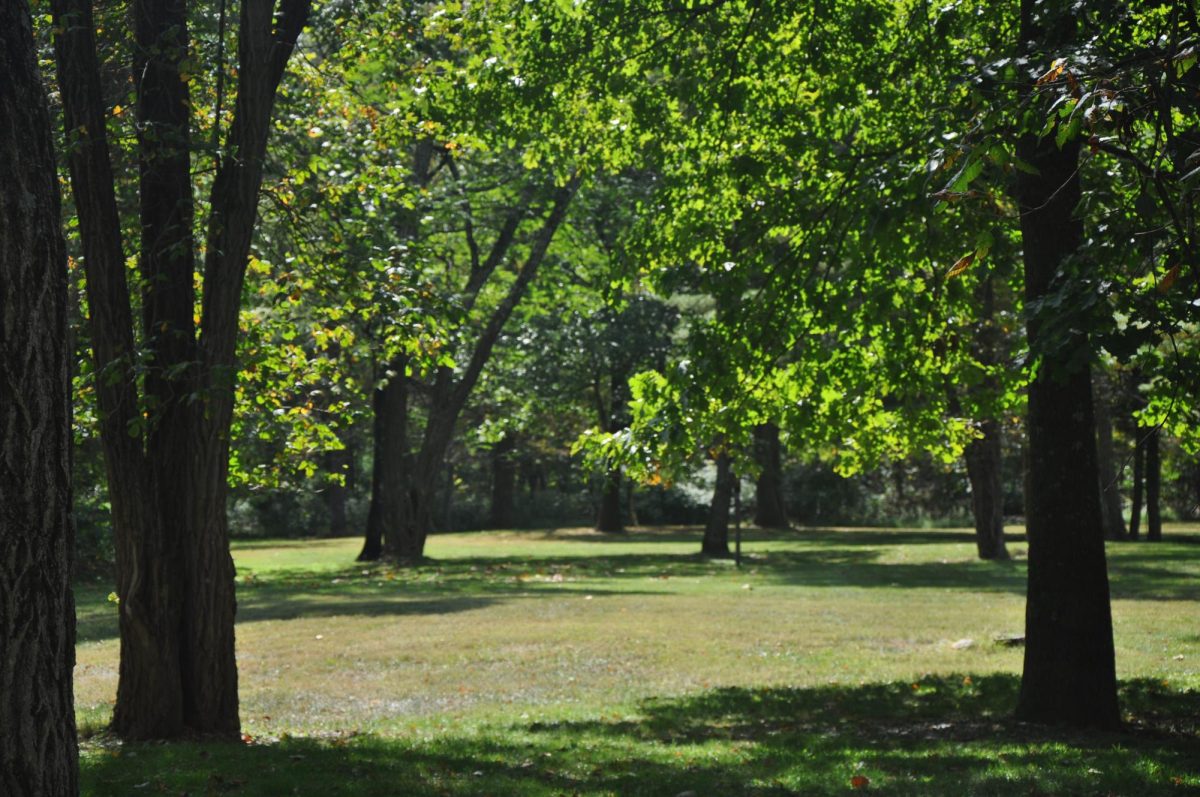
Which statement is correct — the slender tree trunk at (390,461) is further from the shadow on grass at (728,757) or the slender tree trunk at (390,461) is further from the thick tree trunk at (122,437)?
the thick tree trunk at (122,437)

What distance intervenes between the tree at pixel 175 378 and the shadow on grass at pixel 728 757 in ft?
2.22

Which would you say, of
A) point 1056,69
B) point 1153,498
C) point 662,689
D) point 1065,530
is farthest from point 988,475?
point 1056,69

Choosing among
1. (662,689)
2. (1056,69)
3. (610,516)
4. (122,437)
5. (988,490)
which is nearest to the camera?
(1056,69)

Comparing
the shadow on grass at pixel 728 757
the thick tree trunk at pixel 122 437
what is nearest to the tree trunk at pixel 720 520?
the shadow on grass at pixel 728 757

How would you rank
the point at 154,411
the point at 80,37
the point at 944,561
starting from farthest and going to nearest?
the point at 944,561
the point at 154,411
the point at 80,37

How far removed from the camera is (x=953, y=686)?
38.8 ft

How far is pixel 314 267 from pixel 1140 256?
7.00 metres

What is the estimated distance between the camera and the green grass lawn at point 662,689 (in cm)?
773

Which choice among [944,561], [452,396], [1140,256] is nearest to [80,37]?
[1140,256]

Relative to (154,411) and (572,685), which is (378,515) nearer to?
(572,685)

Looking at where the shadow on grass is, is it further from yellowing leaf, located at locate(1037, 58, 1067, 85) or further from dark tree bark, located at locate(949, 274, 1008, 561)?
dark tree bark, located at locate(949, 274, 1008, 561)

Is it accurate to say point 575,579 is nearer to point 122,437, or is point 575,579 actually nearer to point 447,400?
point 447,400

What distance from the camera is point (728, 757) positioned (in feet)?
28.3

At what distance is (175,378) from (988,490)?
70.9ft
